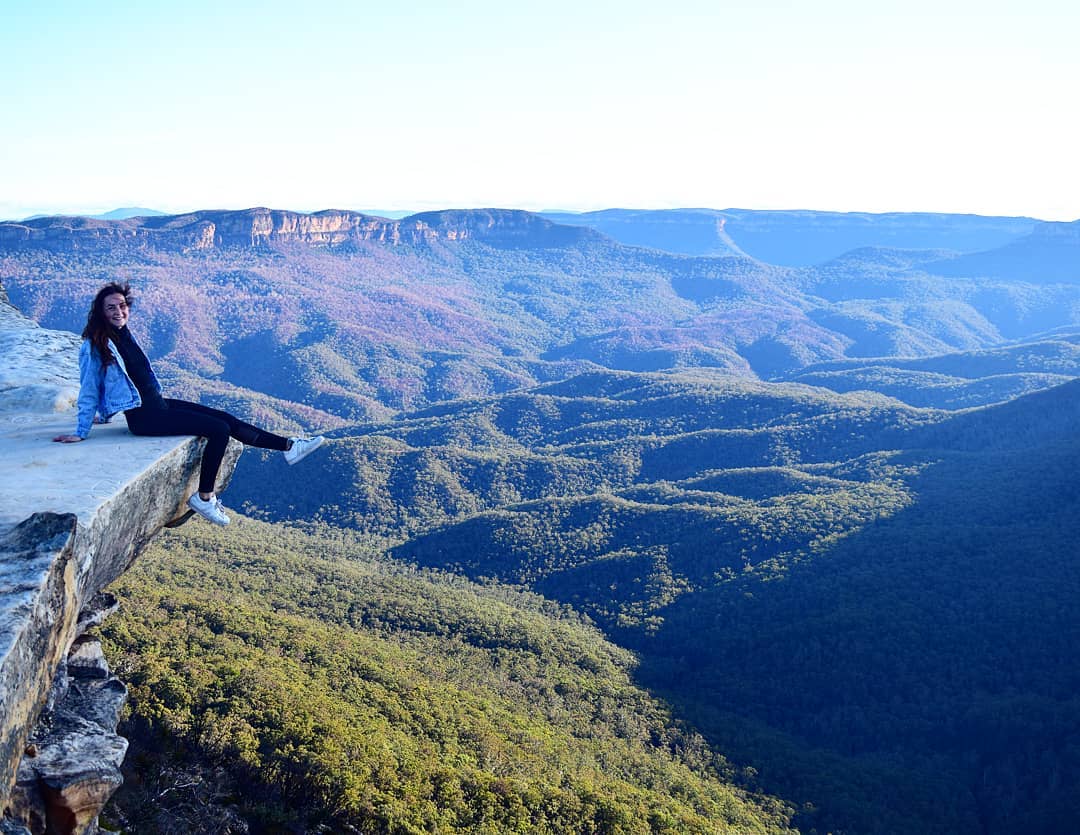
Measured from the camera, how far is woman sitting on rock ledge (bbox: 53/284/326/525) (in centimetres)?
1070

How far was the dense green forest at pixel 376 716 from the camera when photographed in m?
18.8

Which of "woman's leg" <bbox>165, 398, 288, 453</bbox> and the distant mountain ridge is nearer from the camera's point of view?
"woman's leg" <bbox>165, 398, 288, 453</bbox>

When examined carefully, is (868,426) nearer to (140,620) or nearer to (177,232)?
(140,620)

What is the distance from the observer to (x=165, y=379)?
428ft

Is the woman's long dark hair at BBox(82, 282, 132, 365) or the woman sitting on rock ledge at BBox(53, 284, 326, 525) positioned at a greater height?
the woman's long dark hair at BBox(82, 282, 132, 365)

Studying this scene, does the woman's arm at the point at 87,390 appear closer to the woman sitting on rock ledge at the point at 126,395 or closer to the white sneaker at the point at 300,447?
the woman sitting on rock ledge at the point at 126,395

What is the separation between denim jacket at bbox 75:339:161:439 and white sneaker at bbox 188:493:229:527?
158cm

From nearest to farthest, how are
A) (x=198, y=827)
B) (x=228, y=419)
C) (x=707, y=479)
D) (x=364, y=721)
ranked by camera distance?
(x=228, y=419)
(x=198, y=827)
(x=364, y=721)
(x=707, y=479)

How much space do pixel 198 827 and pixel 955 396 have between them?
13081cm

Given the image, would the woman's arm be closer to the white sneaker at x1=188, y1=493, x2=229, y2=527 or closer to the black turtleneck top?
the black turtleneck top

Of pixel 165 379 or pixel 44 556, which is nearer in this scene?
pixel 44 556

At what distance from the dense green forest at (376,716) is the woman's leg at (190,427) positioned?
24.9 ft

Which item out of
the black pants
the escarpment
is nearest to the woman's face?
the black pants

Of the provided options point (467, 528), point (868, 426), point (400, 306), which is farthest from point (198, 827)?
point (400, 306)
